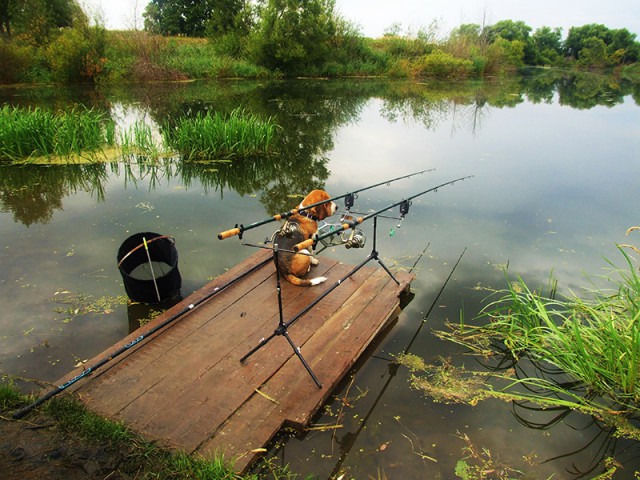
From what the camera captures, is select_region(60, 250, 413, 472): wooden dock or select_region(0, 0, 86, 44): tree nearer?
select_region(60, 250, 413, 472): wooden dock

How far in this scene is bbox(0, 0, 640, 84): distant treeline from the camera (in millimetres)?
22391

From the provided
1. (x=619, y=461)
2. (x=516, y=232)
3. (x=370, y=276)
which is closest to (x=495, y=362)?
(x=619, y=461)

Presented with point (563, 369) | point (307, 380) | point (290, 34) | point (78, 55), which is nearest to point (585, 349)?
point (563, 369)

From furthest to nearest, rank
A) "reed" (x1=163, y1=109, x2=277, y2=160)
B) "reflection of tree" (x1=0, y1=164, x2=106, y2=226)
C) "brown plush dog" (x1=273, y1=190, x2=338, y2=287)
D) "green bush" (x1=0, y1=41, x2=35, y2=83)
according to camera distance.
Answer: "green bush" (x1=0, y1=41, x2=35, y2=83)
"reed" (x1=163, y1=109, x2=277, y2=160)
"reflection of tree" (x1=0, y1=164, x2=106, y2=226)
"brown plush dog" (x1=273, y1=190, x2=338, y2=287)

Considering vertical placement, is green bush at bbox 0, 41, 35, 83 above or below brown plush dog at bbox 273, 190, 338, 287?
above

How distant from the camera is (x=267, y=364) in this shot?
3.34 meters

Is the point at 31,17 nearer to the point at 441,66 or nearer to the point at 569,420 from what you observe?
the point at 441,66

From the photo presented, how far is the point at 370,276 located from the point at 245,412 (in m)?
2.33

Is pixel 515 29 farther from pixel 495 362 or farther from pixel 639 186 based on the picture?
pixel 495 362

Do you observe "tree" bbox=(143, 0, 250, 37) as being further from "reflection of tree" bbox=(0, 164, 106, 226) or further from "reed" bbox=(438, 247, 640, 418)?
"reed" bbox=(438, 247, 640, 418)

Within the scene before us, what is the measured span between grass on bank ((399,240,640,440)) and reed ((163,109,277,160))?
7069mm

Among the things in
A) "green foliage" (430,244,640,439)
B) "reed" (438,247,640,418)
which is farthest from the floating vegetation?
"green foliage" (430,244,640,439)

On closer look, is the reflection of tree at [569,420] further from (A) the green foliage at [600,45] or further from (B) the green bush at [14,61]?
(A) the green foliage at [600,45]

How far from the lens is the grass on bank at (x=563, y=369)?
124 inches
